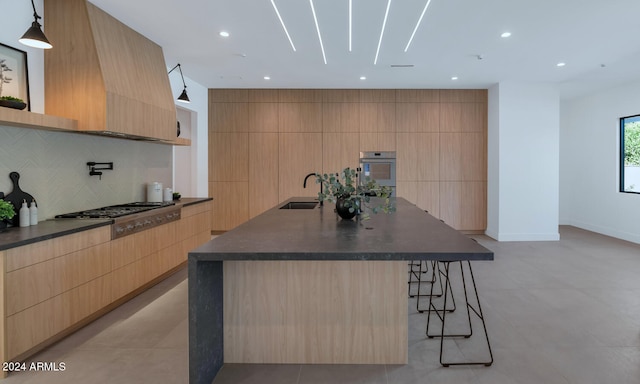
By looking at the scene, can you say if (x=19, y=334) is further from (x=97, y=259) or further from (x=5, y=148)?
(x=5, y=148)

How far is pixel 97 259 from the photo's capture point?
9.82 feet

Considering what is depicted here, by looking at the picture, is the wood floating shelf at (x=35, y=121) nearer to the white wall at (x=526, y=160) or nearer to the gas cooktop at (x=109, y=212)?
the gas cooktop at (x=109, y=212)

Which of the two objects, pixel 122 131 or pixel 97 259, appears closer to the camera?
pixel 97 259

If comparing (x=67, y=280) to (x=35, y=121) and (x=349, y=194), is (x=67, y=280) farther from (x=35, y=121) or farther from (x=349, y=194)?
(x=349, y=194)

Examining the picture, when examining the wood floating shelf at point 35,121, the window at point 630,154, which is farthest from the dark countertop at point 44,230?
the window at point 630,154

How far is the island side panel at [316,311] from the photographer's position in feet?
7.49

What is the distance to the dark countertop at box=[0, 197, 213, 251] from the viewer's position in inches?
89.6

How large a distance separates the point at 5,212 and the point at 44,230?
0.29 metres

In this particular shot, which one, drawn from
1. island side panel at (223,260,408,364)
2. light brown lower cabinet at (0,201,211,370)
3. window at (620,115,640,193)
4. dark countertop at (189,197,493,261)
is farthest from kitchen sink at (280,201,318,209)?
window at (620,115,640,193)

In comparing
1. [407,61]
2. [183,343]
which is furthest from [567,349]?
[407,61]

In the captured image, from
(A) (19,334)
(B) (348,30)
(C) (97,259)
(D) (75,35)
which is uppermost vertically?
(B) (348,30)

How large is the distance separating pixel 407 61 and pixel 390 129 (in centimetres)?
193

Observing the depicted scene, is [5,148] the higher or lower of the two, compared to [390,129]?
lower

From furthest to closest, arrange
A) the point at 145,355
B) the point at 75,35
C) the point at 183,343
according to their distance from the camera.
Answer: the point at 75,35
the point at 183,343
the point at 145,355
